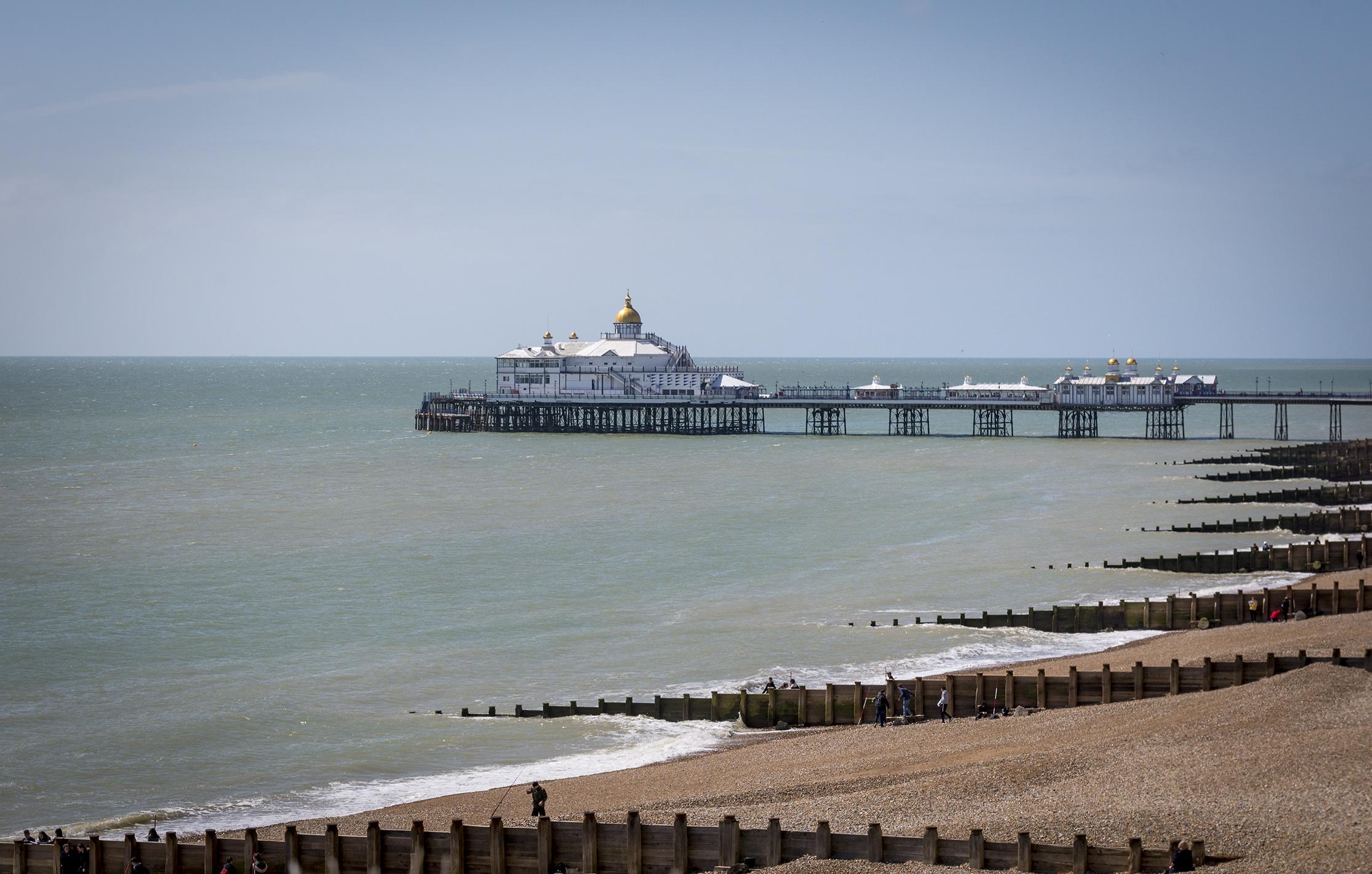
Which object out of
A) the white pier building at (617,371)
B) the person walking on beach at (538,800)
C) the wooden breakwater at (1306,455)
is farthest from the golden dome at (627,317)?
the person walking on beach at (538,800)

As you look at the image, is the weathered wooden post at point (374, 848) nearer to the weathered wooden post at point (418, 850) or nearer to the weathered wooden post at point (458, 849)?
the weathered wooden post at point (418, 850)

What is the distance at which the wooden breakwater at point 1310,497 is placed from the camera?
194 feet

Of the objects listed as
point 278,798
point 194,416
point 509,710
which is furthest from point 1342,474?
point 194,416

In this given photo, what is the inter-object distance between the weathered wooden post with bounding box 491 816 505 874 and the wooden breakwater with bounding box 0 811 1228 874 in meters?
0.01

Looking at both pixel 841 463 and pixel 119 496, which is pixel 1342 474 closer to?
pixel 841 463

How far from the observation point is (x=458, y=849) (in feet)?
59.2

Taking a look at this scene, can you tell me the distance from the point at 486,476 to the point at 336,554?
97.1 ft

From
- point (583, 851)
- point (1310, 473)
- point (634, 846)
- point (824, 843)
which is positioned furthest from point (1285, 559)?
point (1310, 473)

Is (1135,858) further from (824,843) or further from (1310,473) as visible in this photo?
(1310,473)

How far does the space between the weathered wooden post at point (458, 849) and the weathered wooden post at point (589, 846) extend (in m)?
1.45

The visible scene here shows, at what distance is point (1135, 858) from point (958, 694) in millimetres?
10391

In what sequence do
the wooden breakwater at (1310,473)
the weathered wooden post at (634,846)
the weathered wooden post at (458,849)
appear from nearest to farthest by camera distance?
the weathered wooden post at (634,846) < the weathered wooden post at (458,849) < the wooden breakwater at (1310,473)

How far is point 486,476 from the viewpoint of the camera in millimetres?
82562

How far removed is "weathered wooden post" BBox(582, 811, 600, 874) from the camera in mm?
17812
